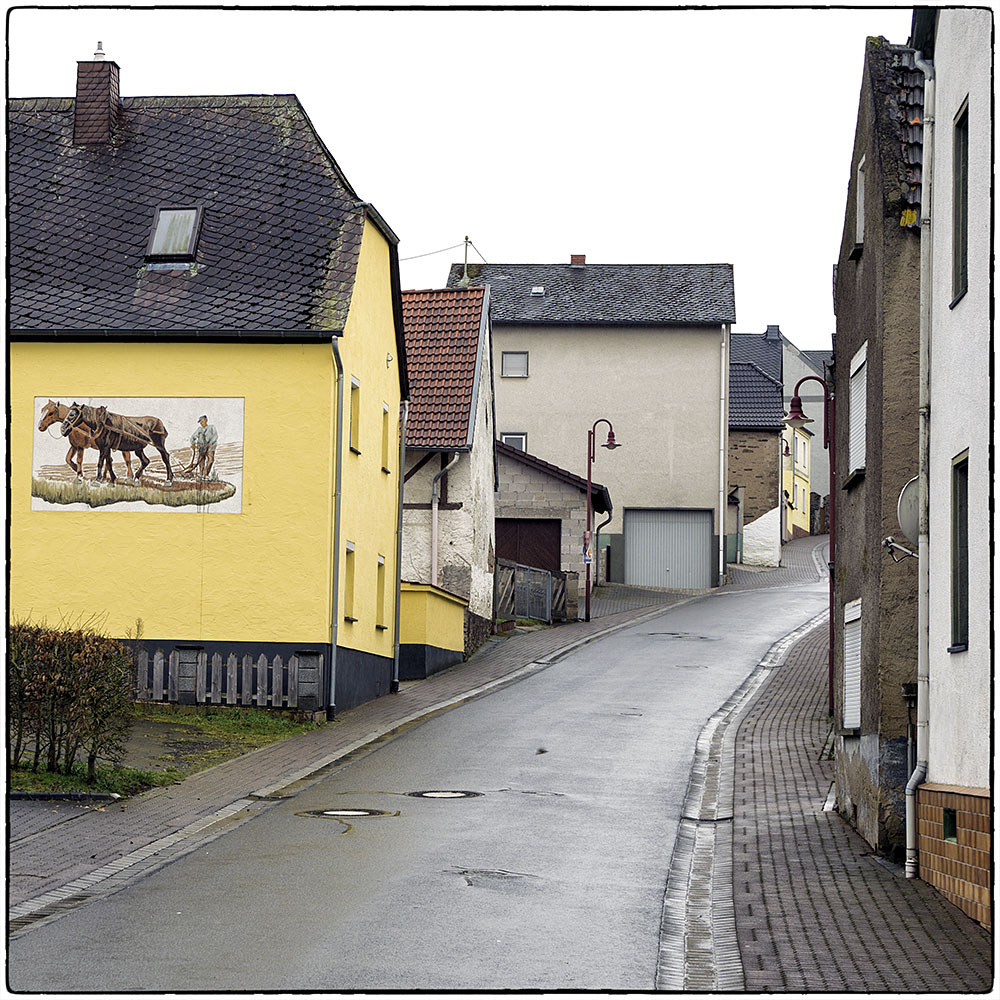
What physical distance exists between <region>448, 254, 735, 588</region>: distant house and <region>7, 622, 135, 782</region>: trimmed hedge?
39380mm

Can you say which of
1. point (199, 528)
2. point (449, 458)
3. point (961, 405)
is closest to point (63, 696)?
point (199, 528)

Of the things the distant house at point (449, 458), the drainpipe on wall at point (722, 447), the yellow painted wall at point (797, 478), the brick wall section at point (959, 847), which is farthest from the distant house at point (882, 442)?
the yellow painted wall at point (797, 478)

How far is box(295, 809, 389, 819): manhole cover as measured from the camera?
1470 centimetres

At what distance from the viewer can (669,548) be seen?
54.1 meters

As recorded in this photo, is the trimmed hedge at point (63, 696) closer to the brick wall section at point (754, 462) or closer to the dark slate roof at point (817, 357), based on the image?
the brick wall section at point (754, 462)

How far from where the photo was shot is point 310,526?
22.9 meters

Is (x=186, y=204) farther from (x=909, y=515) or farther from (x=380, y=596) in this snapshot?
(x=909, y=515)

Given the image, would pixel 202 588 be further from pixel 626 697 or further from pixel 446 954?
pixel 446 954

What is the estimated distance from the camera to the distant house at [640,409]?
54.0 metres

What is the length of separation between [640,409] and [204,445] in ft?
107

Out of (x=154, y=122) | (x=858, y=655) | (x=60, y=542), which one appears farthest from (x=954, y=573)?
(x=154, y=122)

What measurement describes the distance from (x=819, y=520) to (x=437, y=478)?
A: 51017 millimetres

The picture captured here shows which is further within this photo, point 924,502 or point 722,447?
point 722,447

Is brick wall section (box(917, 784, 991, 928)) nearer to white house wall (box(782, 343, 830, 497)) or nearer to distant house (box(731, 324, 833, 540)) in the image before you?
distant house (box(731, 324, 833, 540))
